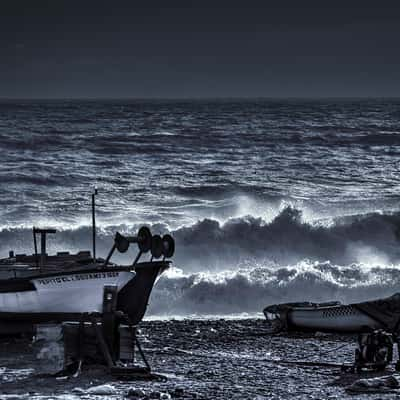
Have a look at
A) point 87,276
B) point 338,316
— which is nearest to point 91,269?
point 87,276

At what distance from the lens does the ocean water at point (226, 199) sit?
34781mm

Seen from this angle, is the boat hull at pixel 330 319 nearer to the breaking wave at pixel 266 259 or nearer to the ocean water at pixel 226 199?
the ocean water at pixel 226 199

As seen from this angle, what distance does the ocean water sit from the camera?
3478 centimetres

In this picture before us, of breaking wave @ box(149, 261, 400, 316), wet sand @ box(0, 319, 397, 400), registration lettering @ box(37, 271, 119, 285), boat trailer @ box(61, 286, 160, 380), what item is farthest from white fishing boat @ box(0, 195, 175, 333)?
breaking wave @ box(149, 261, 400, 316)

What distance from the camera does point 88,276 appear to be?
2372 cm

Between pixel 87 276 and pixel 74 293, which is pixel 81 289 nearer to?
pixel 74 293

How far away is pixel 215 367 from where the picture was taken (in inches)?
858

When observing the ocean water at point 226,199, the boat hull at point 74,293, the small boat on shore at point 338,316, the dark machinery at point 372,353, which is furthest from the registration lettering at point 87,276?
the ocean water at point 226,199

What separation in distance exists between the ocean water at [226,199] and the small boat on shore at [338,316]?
4.94 metres

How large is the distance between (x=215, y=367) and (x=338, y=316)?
5.64m

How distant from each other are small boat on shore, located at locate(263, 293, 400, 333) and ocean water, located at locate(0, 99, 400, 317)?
494 cm

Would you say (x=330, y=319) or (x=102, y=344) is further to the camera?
(x=330, y=319)

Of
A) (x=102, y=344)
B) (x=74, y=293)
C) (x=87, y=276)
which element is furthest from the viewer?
(x=74, y=293)

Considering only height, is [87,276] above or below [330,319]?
above
